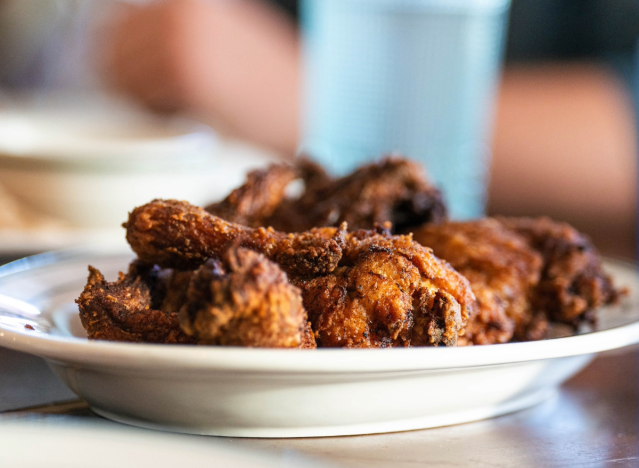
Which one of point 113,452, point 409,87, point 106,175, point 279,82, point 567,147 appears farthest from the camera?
point 279,82

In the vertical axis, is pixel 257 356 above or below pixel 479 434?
above

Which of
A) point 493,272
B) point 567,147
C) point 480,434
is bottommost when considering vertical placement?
point 567,147

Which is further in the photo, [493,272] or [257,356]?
[493,272]

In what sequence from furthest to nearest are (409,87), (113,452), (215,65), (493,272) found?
(215,65)
(409,87)
(493,272)
(113,452)

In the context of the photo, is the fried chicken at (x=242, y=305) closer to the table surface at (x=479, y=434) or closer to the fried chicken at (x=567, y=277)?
the table surface at (x=479, y=434)

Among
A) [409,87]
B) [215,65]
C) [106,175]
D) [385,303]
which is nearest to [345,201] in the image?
[385,303]

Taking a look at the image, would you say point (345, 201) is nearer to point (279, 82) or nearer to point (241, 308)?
point (241, 308)
